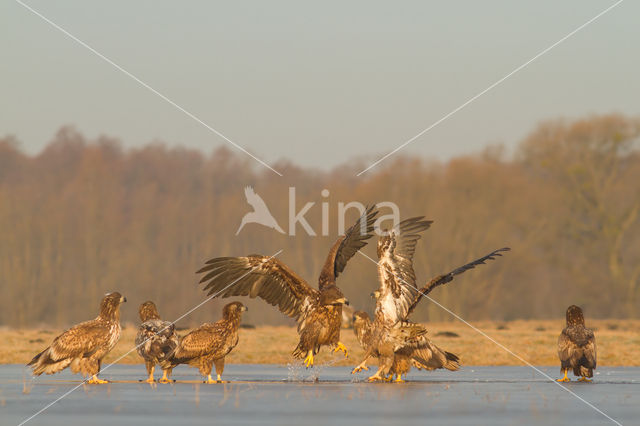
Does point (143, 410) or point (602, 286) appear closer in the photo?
point (143, 410)

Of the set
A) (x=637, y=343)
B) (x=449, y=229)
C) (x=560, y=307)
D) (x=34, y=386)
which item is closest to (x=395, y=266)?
(x=34, y=386)

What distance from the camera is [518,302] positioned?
71.1m

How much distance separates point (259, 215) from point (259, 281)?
176ft

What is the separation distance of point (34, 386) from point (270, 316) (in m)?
47.8

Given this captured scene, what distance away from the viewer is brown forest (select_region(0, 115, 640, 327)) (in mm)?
63875

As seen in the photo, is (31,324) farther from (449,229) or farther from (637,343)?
(637,343)

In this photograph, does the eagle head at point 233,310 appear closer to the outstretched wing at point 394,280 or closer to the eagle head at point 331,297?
the eagle head at point 331,297

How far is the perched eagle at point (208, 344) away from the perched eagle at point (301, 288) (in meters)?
0.94

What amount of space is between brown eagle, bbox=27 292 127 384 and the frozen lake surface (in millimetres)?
342

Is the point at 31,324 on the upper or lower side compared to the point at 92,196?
lower

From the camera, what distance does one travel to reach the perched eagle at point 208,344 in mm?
18484

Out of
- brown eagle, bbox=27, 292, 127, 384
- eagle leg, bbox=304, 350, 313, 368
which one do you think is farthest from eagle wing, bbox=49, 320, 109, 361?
eagle leg, bbox=304, 350, 313, 368

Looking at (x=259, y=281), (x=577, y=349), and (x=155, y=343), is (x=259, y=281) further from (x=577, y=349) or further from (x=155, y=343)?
(x=577, y=349)

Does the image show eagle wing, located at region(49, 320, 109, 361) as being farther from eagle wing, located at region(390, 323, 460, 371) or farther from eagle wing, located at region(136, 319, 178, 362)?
eagle wing, located at region(390, 323, 460, 371)
